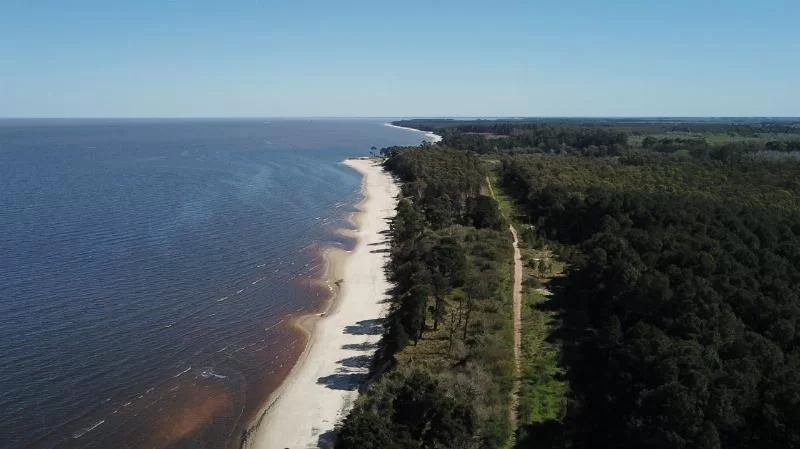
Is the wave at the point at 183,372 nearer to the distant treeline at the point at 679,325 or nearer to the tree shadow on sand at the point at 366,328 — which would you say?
the tree shadow on sand at the point at 366,328

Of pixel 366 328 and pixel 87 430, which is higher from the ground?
pixel 366 328

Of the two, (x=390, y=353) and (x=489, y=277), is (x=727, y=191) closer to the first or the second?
(x=489, y=277)

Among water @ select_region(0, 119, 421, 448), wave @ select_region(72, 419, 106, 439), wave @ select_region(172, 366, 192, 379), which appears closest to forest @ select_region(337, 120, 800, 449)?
water @ select_region(0, 119, 421, 448)

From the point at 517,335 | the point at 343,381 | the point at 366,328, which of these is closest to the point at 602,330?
the point at 517,335

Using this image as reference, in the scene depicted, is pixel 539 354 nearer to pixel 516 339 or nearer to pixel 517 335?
pixel 516 339

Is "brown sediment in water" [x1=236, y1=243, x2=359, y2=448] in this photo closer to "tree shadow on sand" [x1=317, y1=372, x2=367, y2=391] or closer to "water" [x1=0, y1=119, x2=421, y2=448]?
"water" [x1=0, y1=119, x2=421, y2=448]

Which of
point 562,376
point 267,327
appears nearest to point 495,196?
point 267,327
